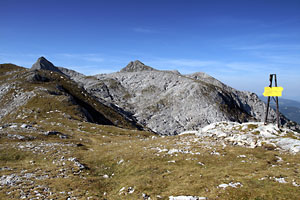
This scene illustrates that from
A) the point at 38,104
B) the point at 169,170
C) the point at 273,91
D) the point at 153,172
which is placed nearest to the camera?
the point at 153,172

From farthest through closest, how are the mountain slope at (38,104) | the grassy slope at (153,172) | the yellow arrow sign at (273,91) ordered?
the mountain slope at (38,104), the yellow arrow sign at (273,91), the grassy slope at (153,172)

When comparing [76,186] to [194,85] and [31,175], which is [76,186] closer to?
[31,175]

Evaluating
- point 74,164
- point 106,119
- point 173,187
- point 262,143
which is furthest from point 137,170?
point 106,119

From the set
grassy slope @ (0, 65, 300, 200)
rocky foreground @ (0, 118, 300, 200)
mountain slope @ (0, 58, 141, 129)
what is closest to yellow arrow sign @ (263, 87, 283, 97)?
rocky foreground @ (0, 118, 300, 200)

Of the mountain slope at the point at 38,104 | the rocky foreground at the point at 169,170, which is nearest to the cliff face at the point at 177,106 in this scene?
the mountain slope at the point at 38,104

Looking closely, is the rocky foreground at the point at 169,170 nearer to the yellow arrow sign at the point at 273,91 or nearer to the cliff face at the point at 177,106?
the yellow arrow sign at the point at 273,91

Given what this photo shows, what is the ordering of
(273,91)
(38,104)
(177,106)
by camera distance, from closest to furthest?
(273,91), (38,104), (177,106)

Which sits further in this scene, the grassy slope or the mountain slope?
the mountain slope

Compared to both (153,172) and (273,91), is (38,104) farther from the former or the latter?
(273,91)

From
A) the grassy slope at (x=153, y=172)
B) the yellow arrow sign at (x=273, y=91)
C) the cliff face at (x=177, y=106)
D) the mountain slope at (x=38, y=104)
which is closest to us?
the grassy slope at (x=153, y=172)

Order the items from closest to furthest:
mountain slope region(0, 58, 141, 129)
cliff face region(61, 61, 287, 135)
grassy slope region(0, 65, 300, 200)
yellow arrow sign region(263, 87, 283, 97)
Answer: grassy slope region(0, 65, 300, 200)
yellow arrow sign region(263, 87, 283, 97)
mountain slope region(0, 58, 141, 129)
cliff face region(61, 61, 287, 135)

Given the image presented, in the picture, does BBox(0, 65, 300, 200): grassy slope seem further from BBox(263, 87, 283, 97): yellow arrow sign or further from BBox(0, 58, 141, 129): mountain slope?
BBox(0, 58, 141, 129): mountain slope

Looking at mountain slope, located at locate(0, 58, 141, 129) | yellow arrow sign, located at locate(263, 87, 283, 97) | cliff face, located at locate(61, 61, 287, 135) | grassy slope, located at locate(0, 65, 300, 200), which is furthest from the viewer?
cliff face, located at locate(61, 61, 287, 135)

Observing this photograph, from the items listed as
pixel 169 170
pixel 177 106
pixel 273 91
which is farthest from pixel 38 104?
pixel 177 106
